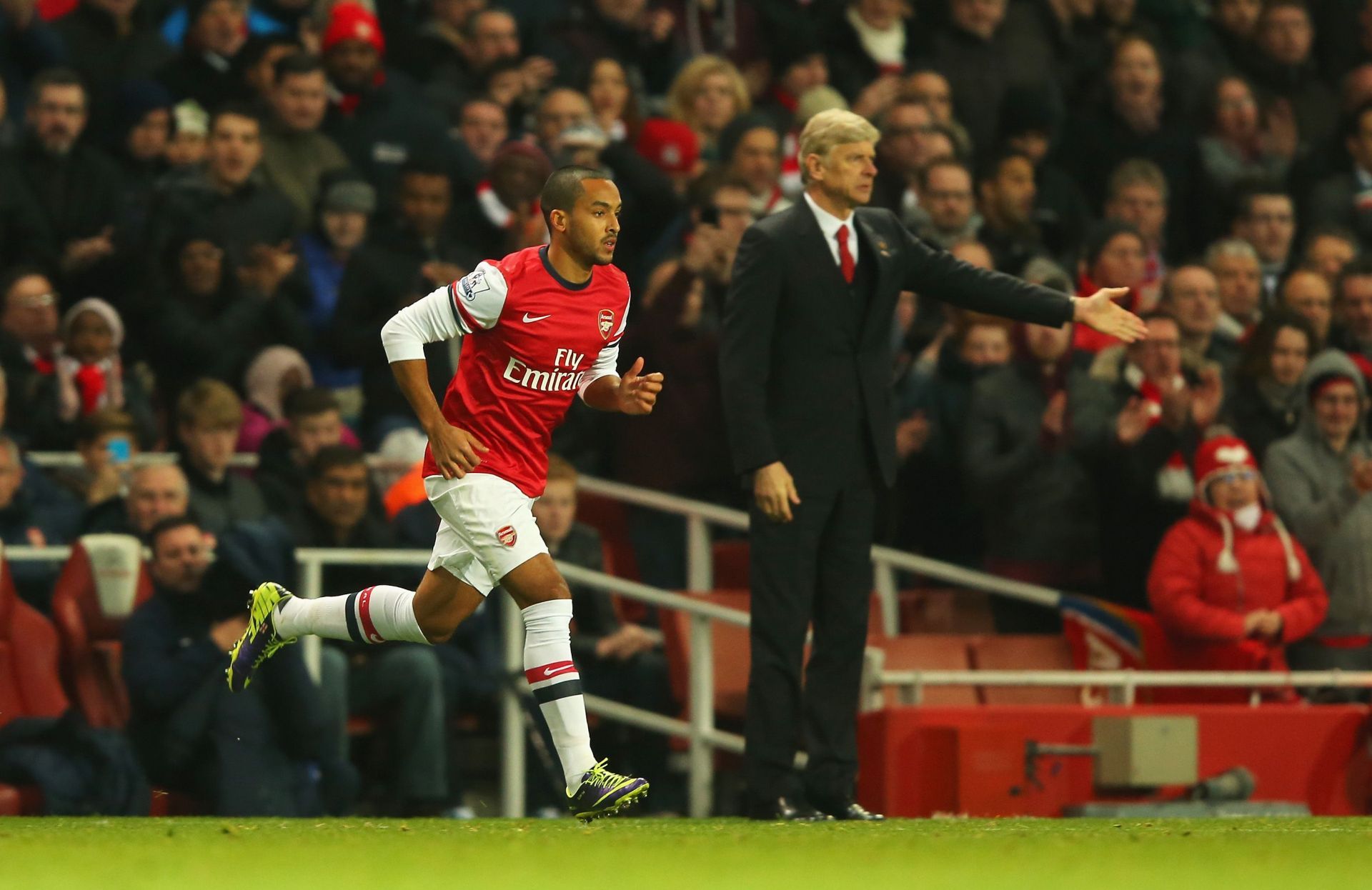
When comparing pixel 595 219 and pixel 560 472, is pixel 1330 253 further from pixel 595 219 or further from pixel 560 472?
pixel 595 219

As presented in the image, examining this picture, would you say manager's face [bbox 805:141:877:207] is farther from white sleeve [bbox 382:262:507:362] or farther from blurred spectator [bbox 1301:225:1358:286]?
blurred spectator [bbox 1301:225:1358:286]

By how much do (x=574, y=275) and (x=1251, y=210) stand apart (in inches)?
303

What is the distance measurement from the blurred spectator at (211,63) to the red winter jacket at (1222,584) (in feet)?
18.6

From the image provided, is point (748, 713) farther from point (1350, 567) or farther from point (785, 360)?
point (1350, 567)

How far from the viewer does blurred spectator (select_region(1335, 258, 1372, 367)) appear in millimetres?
13375

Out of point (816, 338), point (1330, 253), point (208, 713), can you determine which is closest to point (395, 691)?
point (208, 713)

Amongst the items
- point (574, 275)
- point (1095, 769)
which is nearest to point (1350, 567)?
point (1095, 769)

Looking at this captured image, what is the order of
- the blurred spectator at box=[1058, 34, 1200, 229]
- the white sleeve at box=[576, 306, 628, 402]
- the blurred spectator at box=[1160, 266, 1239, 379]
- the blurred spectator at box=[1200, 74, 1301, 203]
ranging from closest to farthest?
the white sleeve at box=[576, 306, 628, 402], the blurred spectator at box=[1160, 266, 1239, 379], the blurred spectator at box=[1200, 74, 1301, 203], the blurred spectator at box=[1058, 34, 1200, 229]

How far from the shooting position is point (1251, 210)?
14703 mm

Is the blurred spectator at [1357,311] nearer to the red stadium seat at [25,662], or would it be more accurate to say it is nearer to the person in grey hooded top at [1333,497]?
the person in grey hooded top at [1333,497]

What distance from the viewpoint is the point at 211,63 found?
13.4m

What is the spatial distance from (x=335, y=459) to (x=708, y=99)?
4193mm

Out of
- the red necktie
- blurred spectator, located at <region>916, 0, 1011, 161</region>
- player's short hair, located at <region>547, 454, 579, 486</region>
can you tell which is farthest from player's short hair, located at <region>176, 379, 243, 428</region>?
blurred spectator, located at <region>916, 0, 1011, 161</region>

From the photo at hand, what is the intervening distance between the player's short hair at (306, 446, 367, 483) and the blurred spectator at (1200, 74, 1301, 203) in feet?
21.6
